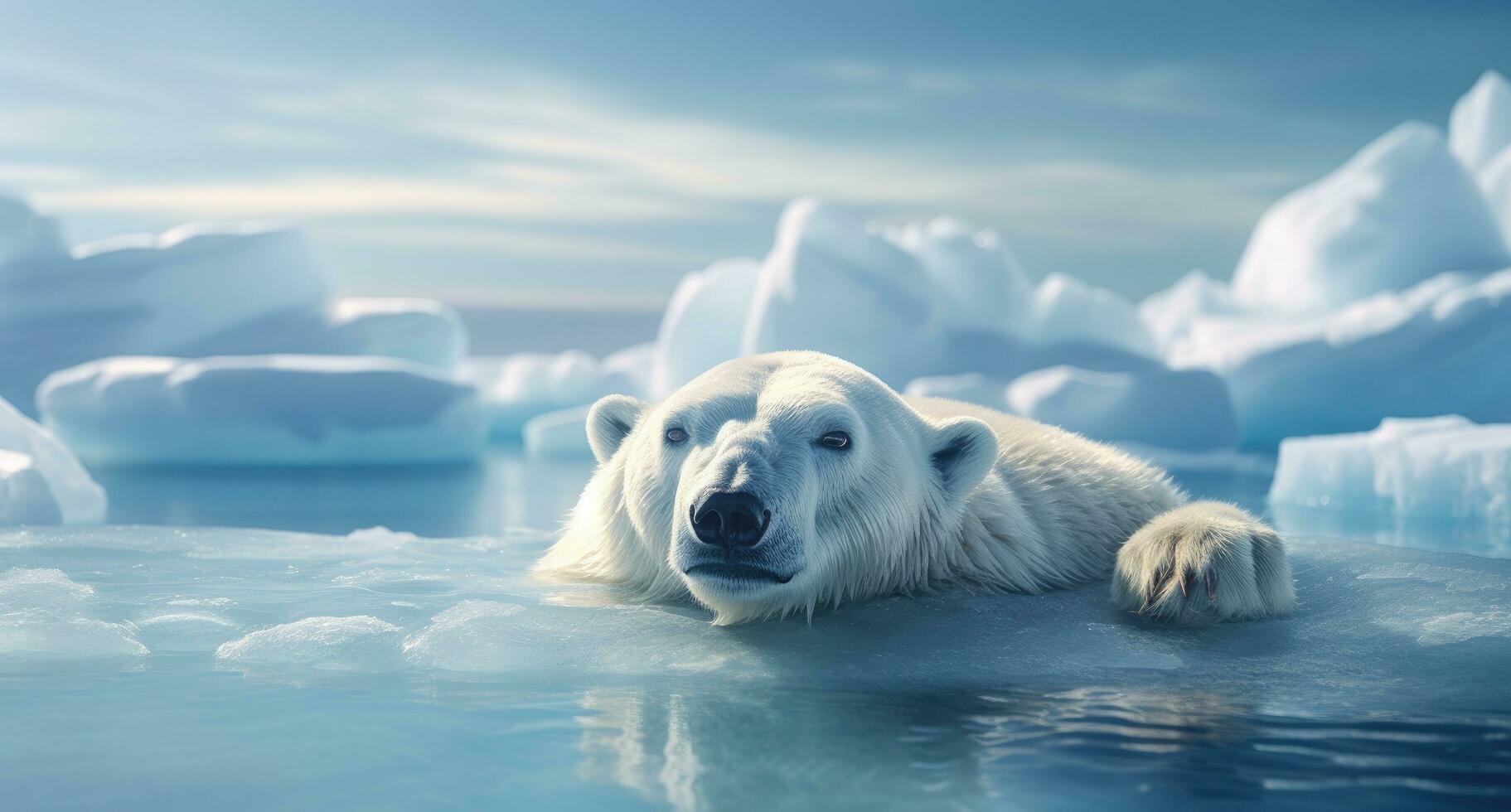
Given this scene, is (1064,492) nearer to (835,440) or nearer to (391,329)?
(835,440)

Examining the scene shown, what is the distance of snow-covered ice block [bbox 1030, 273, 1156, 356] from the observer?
1608 centimetres

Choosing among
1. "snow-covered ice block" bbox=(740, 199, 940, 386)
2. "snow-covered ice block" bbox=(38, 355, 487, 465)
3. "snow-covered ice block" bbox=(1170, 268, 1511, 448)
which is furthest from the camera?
"snow-covered ice block" bbox=(740, 199, 940, 386)

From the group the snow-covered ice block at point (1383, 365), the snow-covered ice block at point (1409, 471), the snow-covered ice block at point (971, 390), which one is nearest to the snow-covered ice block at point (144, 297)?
the snow-covered ice block at point (971, 390)

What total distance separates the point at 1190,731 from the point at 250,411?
512 inches

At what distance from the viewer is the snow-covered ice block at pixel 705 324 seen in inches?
681

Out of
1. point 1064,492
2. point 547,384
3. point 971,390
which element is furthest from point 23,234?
point 1064,492

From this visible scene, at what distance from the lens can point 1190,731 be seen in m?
2.21

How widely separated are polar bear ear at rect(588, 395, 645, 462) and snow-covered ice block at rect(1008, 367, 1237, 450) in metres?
10.1

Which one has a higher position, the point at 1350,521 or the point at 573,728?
the point at 1350,521

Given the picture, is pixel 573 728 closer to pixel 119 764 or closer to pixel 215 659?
pixel 119 764

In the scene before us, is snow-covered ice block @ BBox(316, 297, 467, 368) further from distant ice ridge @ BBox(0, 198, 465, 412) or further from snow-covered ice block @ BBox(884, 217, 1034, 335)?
snow-covered ice block @ BBox(884, 217, 1034, 335)

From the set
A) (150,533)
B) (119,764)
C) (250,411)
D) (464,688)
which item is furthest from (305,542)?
(250,411)

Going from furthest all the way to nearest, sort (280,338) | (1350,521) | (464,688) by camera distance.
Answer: (280,338) → (1350,521) → (464,688)

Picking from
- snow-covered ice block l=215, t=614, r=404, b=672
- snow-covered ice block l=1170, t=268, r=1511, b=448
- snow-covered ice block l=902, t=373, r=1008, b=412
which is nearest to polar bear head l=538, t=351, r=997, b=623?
snow-covered ice block l=215, t=614, r=404, b=672
